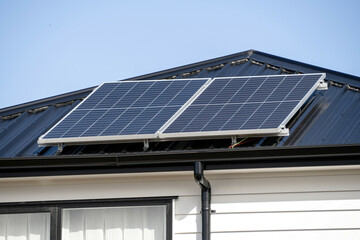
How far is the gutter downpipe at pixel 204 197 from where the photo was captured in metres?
9.61

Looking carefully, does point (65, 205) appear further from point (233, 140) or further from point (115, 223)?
point (233, 140)

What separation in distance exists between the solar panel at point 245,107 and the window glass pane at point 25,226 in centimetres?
225

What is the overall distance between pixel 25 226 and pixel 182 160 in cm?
271

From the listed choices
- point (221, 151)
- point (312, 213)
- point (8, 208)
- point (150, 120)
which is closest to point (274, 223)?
point (312, 213)

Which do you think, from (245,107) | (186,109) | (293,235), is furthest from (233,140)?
(293,235)

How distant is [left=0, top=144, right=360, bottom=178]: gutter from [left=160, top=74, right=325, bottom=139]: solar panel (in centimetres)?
53

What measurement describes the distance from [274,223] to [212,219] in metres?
0.88

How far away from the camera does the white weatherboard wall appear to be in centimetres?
963

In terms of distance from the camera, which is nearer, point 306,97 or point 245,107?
point 245,107

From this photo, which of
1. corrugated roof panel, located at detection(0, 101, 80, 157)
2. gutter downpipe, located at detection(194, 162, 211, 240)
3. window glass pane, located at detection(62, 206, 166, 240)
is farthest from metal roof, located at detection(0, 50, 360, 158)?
window glass pane, located at detection(62, 206, 166, 240)

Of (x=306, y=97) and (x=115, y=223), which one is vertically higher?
(x=306, y=97)

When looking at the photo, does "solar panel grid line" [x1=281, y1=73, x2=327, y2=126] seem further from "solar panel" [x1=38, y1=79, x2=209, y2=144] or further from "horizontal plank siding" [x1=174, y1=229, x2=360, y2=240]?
"solar panel" [x1=38, y1=79, x2=209, y2=144]

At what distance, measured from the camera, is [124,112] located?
11398mm

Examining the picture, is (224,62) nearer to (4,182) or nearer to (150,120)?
(150,120)
